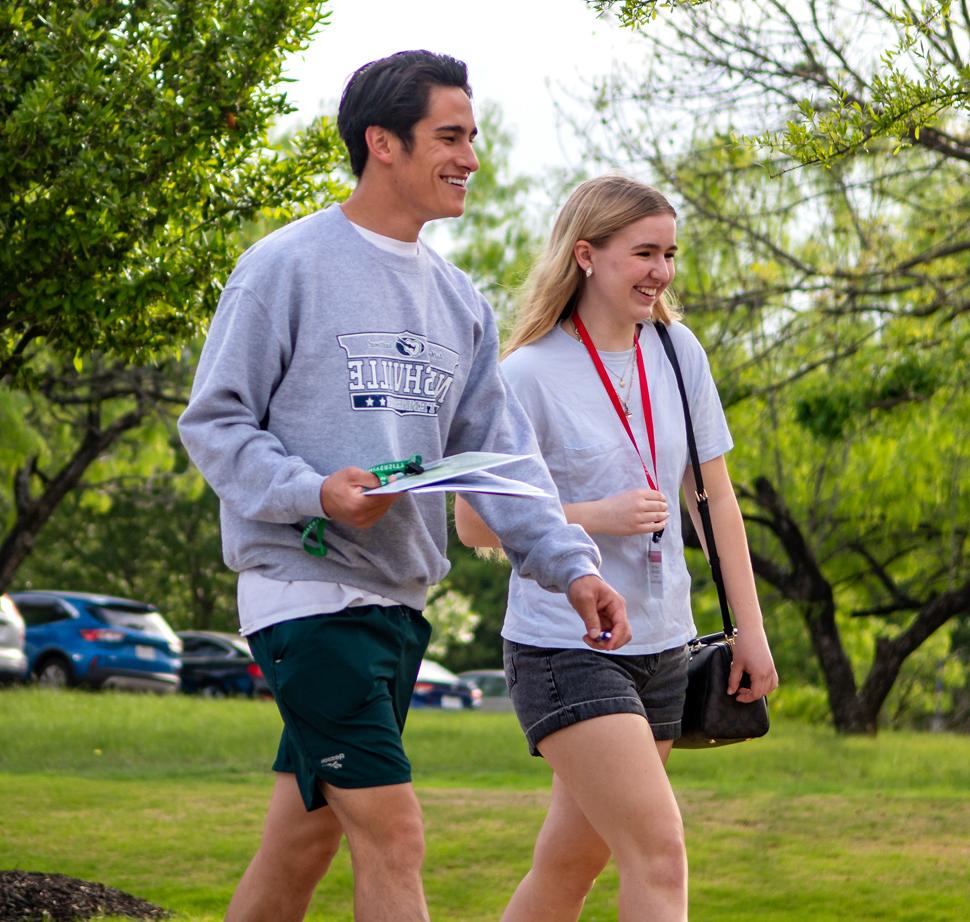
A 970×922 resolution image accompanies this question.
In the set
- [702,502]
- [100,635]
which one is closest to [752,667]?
[702,502]

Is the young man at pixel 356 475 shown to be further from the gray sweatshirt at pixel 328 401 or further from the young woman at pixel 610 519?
the young woman at pixel 610 519

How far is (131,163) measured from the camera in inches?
247

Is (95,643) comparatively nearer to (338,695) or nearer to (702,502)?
(702,502)

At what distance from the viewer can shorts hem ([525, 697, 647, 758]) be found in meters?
3.60

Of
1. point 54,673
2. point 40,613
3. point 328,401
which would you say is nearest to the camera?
point 328,401

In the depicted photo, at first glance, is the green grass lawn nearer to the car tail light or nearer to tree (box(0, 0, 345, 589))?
tree (box(0, 0, 345, 589))

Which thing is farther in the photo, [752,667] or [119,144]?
[119,144]

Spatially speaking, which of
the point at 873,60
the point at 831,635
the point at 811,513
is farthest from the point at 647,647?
the point at 831,635

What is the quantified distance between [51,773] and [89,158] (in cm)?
773

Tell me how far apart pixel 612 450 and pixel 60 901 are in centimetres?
341

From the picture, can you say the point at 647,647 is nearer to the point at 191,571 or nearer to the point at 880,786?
the point at 880,786

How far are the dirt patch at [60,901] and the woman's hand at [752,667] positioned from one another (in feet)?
10.2

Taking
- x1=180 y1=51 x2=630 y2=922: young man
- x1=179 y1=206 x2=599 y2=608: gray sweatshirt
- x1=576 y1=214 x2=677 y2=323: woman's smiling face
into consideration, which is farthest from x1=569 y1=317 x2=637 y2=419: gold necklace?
x1=179 y1=206 x2=599 y2=608: gray sweatshirt

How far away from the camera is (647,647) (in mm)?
3809
